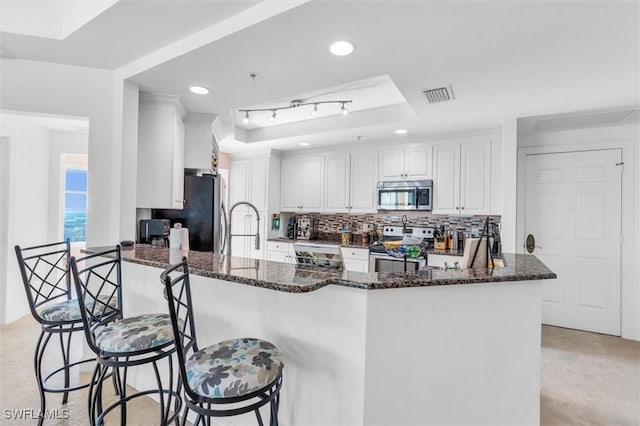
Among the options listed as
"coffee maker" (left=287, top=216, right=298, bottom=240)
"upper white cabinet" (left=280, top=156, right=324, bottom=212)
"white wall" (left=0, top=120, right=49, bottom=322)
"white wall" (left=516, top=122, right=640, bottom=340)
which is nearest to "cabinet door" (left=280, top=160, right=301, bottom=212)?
"upper white cabinet" (left=280, top=156, right=324, bottom=212)

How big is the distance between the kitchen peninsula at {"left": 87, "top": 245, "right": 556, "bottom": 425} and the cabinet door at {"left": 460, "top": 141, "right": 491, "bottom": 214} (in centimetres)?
219

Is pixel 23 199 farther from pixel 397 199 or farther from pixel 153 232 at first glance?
pixel 397 199

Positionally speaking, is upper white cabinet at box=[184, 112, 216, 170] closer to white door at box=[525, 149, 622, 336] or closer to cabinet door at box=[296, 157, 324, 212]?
cabinet door at box=[296, 157, 324, 212]

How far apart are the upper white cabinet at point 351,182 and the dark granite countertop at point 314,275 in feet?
9.31

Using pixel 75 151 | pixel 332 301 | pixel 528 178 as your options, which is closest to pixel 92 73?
pixel 75 151

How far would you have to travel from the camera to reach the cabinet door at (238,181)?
5453mm

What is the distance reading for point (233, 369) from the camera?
1.26 meters

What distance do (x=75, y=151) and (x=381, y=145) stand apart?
3.87 m

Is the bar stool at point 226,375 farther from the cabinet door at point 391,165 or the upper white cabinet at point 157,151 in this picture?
the cabinet door at point 391,165

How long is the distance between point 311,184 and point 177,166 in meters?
2.40

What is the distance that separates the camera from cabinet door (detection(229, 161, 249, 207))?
545 centimetres

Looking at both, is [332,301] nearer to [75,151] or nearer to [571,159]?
[571,159]

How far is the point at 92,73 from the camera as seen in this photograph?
2.62m

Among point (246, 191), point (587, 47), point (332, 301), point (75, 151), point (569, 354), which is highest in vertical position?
point (587, 47)
